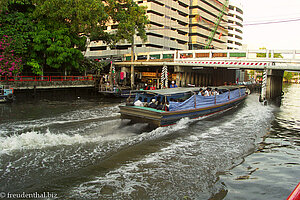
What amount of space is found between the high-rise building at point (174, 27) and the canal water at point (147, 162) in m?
34.7

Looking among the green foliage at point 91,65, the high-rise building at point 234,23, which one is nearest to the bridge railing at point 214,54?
the green foliage at point 91,65

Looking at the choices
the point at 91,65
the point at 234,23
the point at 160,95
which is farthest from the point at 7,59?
the point at 234,23

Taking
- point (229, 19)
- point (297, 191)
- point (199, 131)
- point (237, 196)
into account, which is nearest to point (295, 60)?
point (199, 131)

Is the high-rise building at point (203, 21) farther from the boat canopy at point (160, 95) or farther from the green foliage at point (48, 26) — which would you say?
the boat canopy at point (160, 95)

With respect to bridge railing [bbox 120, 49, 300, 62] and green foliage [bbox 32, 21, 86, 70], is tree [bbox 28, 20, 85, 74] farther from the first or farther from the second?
bridge railing [bbox 120, 49, 300, 62]

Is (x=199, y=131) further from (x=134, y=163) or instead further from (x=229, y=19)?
(x=229, y=19)

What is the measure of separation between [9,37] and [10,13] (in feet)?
13.7

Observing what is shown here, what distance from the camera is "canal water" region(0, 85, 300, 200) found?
248 inches

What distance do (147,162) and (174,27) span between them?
167 ft

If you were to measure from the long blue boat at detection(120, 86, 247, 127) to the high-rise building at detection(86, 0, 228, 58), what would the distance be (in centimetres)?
2961

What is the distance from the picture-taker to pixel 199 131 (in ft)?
43.3

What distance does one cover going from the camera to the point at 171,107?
44.5ft

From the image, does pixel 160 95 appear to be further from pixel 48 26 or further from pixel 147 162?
pixel 48 26

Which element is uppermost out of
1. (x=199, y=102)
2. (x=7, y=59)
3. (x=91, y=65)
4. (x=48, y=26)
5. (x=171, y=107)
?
(x=48, y=26)
